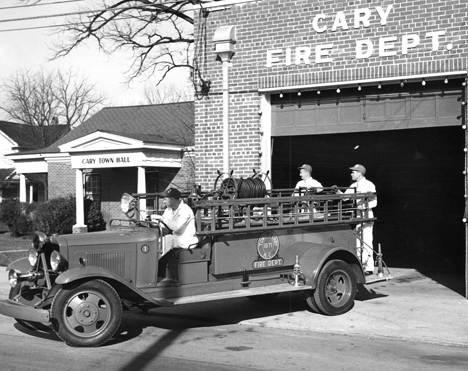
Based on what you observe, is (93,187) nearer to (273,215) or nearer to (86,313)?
(273,215)

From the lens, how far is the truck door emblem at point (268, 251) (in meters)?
9.05

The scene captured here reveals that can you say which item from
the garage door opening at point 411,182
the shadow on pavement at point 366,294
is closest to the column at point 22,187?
the garage door opening at point 411,182

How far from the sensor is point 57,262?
779cm

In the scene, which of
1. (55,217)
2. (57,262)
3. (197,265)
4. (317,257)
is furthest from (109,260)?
(55,217)

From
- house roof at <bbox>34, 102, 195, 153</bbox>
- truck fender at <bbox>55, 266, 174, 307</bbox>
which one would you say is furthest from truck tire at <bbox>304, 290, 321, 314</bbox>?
house roof at <bbox>34, 102, 195, 153</bbox>

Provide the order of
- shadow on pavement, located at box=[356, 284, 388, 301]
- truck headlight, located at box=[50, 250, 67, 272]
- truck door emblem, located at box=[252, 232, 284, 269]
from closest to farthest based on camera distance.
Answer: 1. truck headlight, located at box=[50, 250, 67, 272]
2. truck door emblem, located at box=[252, 232, 284, 269]
3. shadow on pavement, located at box=[356, 284, 388, 301]

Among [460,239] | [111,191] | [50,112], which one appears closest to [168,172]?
[111,191]

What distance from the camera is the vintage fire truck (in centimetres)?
759

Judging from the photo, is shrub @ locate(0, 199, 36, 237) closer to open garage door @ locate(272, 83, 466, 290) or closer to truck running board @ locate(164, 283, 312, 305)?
open garage door @ locate(272, 83, 466, 290)

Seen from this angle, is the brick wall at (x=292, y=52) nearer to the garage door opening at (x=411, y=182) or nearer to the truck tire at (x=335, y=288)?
the garage door opening at (x=411, y=182)

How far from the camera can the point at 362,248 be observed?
1045cm

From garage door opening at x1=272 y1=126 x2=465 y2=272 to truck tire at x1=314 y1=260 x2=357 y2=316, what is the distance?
6571 millimetres

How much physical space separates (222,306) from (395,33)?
5.42 meters

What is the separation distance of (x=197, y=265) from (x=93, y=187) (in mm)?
21915
